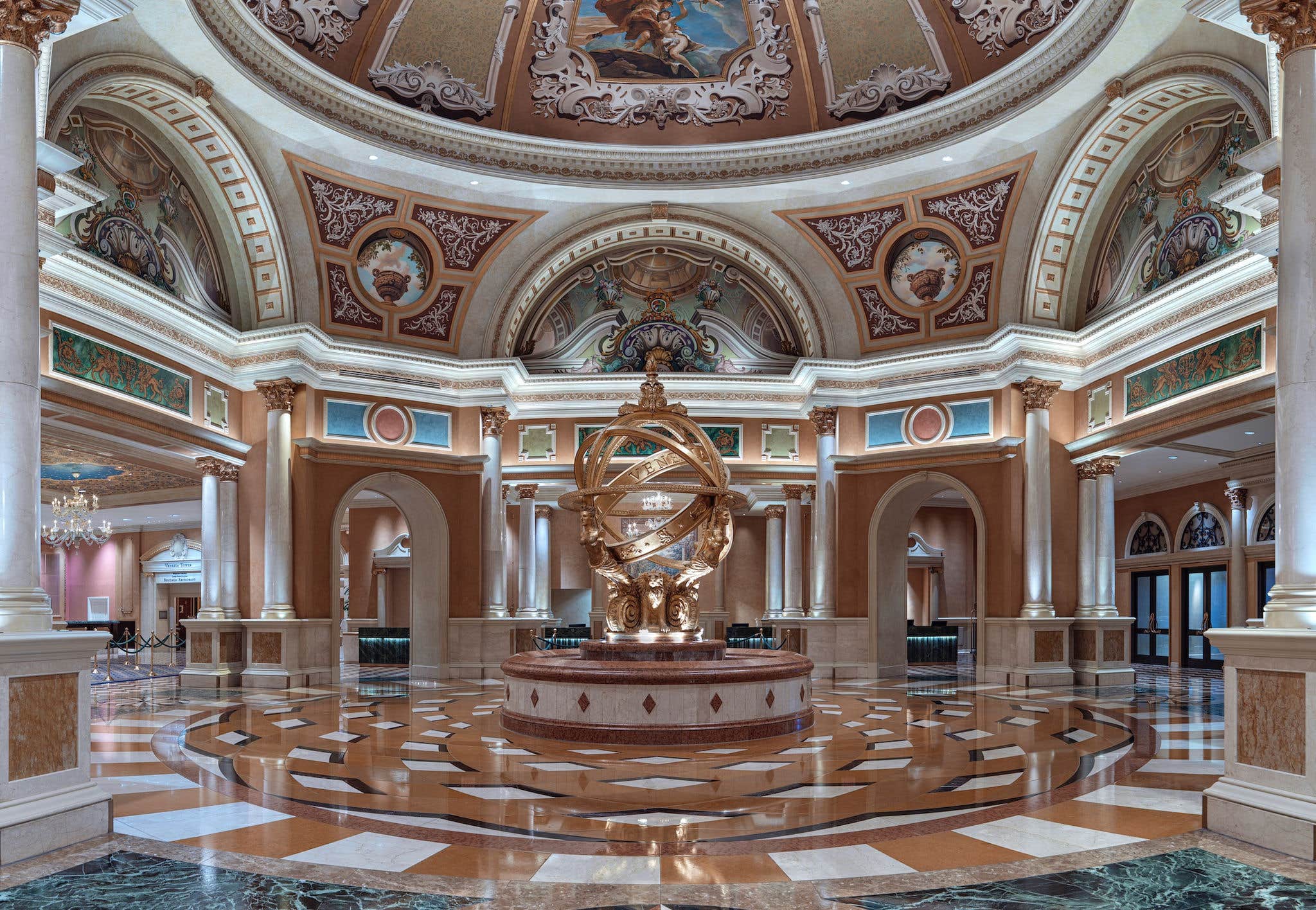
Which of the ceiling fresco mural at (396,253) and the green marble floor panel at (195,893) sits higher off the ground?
the ceiling fresco mural at (396,253)

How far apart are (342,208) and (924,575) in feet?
71.2

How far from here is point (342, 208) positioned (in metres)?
17.7

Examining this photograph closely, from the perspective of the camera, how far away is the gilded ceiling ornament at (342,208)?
56.9ft

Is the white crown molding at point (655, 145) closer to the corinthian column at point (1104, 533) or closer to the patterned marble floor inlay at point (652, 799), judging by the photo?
the corinthian column at point (1104, 533)

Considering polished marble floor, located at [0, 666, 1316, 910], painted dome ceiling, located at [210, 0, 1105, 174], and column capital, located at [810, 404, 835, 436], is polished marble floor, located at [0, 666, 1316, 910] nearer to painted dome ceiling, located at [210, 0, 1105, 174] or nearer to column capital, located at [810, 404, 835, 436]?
Answer: column capital, located at [810, 404, 835, 436]

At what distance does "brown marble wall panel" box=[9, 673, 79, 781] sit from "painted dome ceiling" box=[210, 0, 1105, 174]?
11.3m

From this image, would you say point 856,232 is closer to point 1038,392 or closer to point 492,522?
point 1038,392

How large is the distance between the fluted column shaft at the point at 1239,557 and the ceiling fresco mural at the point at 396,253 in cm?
1620

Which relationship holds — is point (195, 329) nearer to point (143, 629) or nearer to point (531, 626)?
point (531, 626)

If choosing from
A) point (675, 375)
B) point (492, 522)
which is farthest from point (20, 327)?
point (675, 375)

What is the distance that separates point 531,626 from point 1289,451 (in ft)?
50.8

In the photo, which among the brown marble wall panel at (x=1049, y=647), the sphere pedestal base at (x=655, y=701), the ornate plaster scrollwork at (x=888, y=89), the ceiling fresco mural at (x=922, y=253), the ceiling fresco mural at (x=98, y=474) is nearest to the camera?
the sphere pedestal base at (x=655, y=701)

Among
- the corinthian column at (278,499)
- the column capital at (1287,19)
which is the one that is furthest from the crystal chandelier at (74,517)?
the column capital at (1287,19)

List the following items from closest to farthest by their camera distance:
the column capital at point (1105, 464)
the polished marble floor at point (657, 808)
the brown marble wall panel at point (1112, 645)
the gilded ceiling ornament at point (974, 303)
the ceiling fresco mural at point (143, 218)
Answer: the polished marble floor at point (657, 808) < the ceiling fresco mural at point (143, 218) < the brown marble wall panel at point (1112, 645) < the column capital at point (1105, 464) < the gilded ceiling ornament at point (974, 303)
